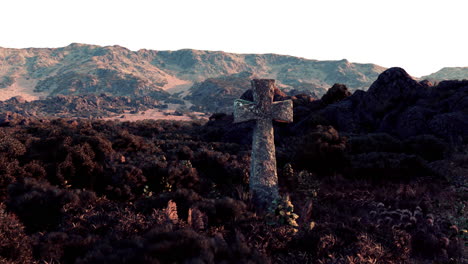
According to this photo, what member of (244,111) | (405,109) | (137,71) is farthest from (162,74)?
(244,111)

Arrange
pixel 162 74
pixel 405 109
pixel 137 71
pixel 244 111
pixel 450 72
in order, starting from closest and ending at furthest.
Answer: pixel 244 111, pixel 405 109, pixel 137 71, pixel 162 74, pixel 450 72

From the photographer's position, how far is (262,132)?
806 centimetres

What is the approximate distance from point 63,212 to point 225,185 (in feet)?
18.8

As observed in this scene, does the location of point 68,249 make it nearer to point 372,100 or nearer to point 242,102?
point 242,102

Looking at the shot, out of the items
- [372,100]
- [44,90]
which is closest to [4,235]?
[372,100]

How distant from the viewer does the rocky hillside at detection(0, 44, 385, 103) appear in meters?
107

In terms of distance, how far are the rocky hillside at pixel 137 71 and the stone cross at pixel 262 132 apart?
9187cm

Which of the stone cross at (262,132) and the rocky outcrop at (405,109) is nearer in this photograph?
the stone cross at (262,132)

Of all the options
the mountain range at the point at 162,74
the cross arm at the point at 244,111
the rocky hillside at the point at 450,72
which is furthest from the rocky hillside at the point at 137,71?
the cross arm at the point at 244,111

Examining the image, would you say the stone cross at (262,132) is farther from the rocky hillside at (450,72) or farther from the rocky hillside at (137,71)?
the rocky hillside at (450,72)

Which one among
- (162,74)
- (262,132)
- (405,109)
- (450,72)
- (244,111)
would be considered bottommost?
(262,132)

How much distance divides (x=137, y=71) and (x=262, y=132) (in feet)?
500

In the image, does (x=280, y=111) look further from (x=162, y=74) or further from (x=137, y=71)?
(x=137, y=71)

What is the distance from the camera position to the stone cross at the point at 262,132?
790 centimetres
